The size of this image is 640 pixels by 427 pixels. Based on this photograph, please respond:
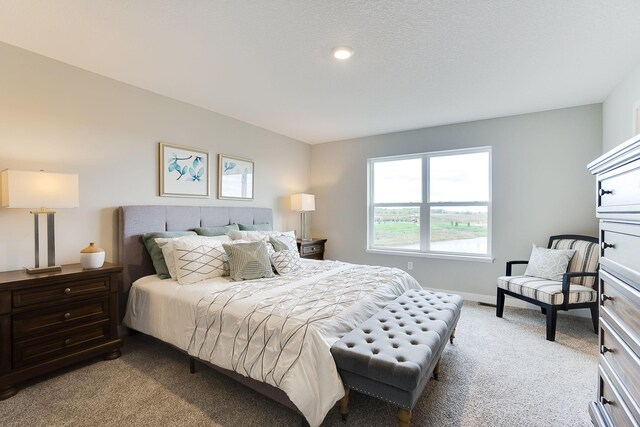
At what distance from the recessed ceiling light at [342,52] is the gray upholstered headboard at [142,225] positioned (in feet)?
7.39

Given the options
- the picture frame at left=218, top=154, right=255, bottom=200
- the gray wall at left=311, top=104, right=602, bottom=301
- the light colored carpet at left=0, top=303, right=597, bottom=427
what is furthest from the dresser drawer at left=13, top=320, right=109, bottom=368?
the gray wall at left=311, top=104, right=602, bottom=301

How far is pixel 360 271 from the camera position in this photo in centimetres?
303

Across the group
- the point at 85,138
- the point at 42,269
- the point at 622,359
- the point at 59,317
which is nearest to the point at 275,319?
the point at 622,359

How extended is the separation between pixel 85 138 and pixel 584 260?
5.15m

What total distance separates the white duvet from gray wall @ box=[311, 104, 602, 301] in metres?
1.77

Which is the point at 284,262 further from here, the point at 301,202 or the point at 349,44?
the point at 349,44

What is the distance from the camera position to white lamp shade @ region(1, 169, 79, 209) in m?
2.07

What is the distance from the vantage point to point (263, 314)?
6.19 ft

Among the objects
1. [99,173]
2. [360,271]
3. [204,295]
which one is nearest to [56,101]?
[99,173]

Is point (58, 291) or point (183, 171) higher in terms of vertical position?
point (183, 171)

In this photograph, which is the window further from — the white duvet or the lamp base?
the lamp base

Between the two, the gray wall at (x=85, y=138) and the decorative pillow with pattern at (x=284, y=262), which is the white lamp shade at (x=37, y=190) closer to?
the gray wall at (x=85, y=138)

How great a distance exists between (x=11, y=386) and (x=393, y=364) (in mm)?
2525

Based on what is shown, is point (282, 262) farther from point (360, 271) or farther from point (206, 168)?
point (206, 168)
